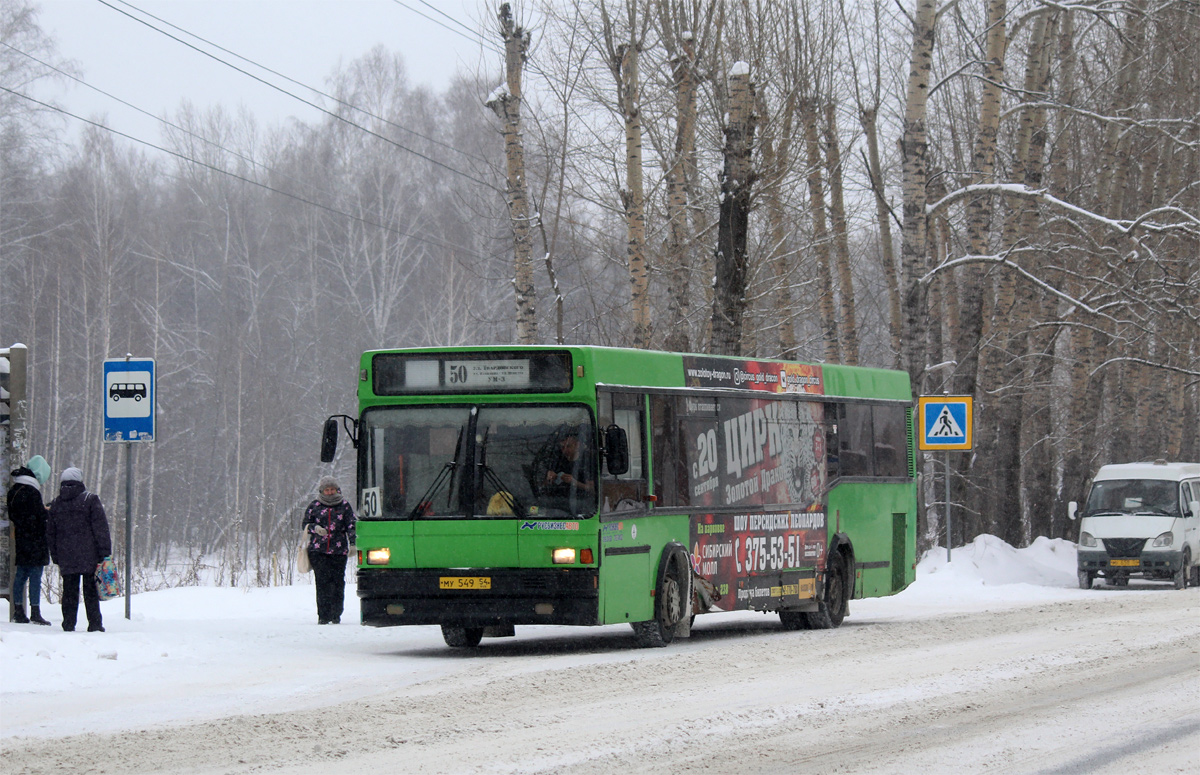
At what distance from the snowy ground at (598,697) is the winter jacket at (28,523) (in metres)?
0.80

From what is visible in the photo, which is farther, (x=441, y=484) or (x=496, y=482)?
(x=441, y=484)

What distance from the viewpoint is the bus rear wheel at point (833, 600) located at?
18.0 m

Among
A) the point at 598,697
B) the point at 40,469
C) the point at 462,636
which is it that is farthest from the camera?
the point at 40,469

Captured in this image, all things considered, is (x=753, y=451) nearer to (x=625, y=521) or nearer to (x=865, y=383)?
(x=625, y=521)

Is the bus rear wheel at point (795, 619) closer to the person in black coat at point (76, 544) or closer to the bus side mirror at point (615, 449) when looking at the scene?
the bus side mirror at point (615, 449)

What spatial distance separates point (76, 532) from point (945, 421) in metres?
14.6

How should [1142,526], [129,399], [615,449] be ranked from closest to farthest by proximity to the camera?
[615,449] → [129,399] → [1142,526]

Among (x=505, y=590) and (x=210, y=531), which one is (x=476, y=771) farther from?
(x=210, y=531)

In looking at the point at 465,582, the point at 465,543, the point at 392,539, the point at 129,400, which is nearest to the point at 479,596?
the point at 465,582

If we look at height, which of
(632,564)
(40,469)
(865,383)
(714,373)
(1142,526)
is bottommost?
(632,564)

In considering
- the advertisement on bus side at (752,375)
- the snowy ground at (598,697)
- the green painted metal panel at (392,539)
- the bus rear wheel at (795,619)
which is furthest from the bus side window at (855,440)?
the green painted metal panel at (392,539)

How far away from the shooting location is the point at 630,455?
14344mm

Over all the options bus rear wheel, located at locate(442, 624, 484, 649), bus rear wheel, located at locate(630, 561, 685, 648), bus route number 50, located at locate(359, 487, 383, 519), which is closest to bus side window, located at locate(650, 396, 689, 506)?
bus rear wheel, located at locate(630, 561, 685, 648)

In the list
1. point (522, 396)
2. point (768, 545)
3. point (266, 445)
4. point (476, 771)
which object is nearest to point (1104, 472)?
point (768, 545)
